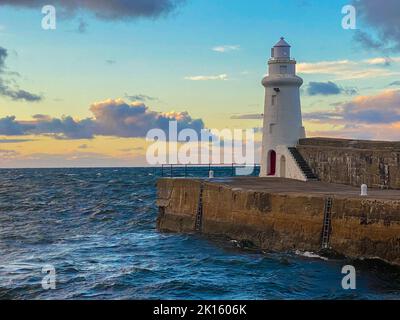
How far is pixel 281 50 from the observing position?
29.0 metres

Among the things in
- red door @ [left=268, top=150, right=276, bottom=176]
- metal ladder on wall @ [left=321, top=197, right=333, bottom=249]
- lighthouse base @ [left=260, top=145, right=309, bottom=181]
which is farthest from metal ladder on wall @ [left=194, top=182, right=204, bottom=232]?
metal ladder on wall @ [left=321, top=197, right=333, bottom=249]

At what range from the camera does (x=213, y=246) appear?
20.9 metres

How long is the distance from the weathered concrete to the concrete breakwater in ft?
3.45

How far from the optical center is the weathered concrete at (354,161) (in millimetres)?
21594

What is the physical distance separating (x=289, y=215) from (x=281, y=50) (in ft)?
41.1

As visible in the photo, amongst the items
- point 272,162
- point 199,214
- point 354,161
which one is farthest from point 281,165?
point 199,214

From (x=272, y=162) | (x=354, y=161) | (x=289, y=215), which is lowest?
(x=289, y=215)

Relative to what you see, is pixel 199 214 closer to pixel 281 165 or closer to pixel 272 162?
pixel 281 165

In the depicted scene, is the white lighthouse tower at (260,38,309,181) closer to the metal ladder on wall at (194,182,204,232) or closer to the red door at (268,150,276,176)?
the red door at (268,150,276,176)

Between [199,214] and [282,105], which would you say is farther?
[282,105]

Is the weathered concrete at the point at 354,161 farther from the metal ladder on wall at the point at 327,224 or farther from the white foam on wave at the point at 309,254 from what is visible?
the white foam on wave at the point at 309,254
